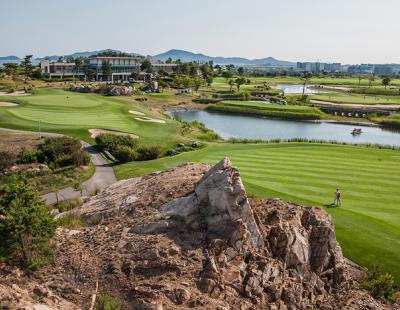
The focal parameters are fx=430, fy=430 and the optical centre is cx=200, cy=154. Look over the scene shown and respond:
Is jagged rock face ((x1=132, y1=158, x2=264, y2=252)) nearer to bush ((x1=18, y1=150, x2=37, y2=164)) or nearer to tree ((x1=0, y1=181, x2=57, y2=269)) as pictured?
tree ((x1=0, y1=181, x2=57, y2=269))

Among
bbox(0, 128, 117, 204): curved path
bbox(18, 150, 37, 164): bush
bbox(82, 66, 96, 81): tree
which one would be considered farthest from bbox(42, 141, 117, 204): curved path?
bbox(82, 66, 96, 81): tree

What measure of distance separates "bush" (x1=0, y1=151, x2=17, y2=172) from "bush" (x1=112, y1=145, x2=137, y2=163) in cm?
937

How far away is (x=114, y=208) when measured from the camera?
21.2 metres

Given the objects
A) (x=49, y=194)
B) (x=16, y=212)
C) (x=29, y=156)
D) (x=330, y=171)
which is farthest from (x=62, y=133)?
(x=16, y=212)

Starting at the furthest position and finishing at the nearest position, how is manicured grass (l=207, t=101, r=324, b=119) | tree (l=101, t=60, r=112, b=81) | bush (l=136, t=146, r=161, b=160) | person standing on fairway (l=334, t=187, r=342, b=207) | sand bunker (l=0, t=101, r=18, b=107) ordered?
tree (l=101, t=60, r=112, b=81)
manicured grass (l=207, t=101, r=324, b=119)
sand bunker (l=0, t=101, r=18, b=107)
bush (l=136, t=146, r=161, b=160)
person standing on fairway (l=334, t=187, r=342, b=207)

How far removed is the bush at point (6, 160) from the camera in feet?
127

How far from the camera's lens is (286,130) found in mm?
80875

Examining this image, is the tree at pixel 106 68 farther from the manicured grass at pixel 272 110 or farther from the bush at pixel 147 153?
the bush at pixel 147 153

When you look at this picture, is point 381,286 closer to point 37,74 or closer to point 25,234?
point 25,234

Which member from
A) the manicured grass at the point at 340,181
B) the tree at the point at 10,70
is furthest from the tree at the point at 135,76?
the manicured grass at the point at 340,181

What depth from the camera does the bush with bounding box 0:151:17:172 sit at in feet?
127

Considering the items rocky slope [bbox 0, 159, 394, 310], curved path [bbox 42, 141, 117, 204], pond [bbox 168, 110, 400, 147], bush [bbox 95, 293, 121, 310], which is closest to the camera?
bush [bbox 95, 293, 121, 310]

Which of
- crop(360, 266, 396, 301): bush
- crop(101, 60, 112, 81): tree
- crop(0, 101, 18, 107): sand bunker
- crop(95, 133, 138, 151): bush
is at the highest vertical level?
crop(101, 60, 112, 81): tree

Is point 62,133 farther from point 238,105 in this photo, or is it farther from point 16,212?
point 238,105
